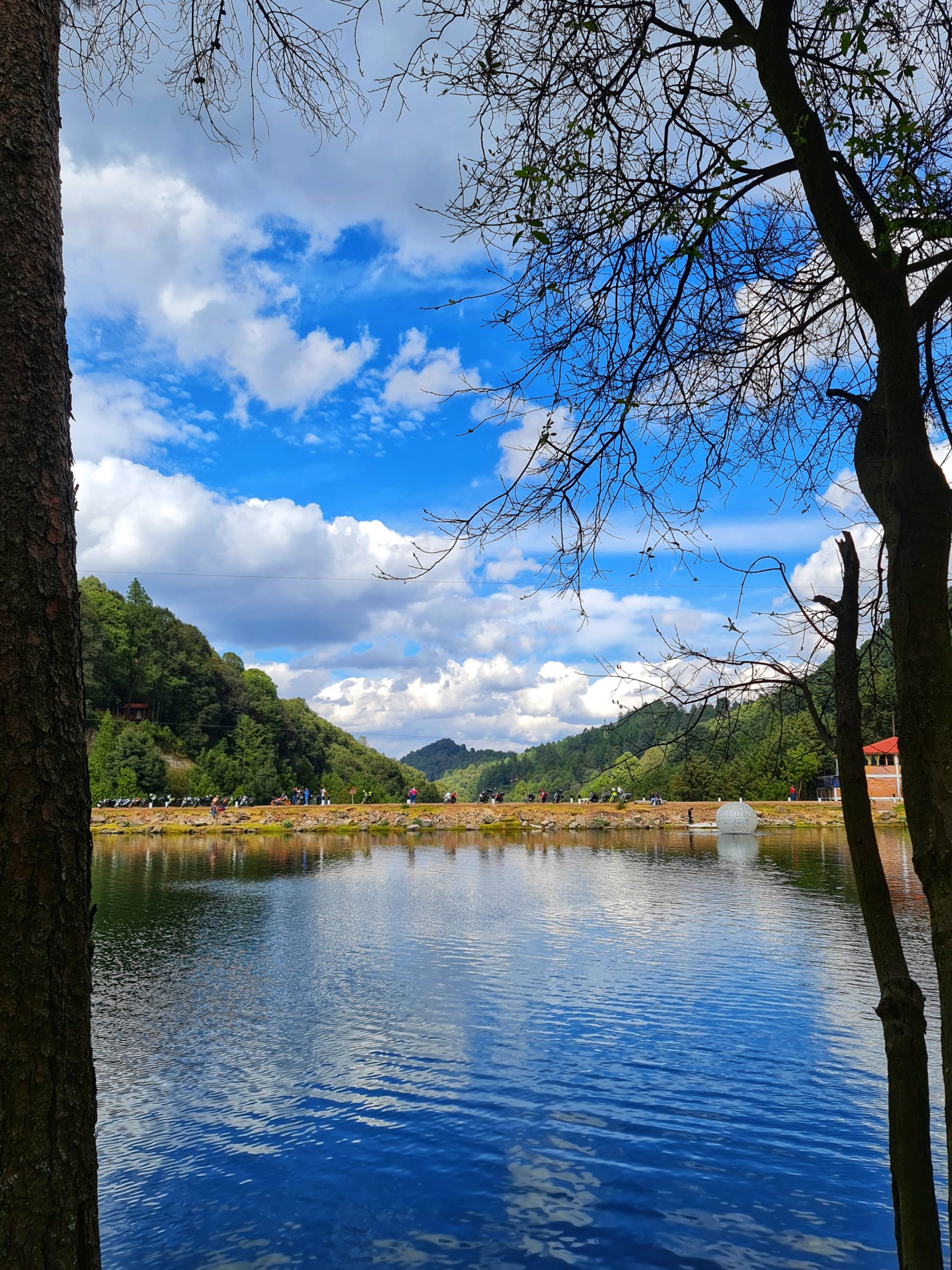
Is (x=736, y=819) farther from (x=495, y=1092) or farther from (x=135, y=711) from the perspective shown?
(x=135, y=711)

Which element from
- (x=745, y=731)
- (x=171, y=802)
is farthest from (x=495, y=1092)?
(x=171, y=802)

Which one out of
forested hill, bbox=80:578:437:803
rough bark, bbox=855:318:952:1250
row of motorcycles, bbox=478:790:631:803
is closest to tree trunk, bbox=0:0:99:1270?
rough bark, bbox=855:318:952:1250

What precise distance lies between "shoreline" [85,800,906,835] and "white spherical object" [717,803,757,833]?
A: 5.72 m

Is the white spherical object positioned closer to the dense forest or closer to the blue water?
the blue water

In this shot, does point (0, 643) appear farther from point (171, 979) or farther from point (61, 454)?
point (171, 979)

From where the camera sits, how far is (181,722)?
325 feet

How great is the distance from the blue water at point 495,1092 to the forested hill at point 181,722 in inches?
2390

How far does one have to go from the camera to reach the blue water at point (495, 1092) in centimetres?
653

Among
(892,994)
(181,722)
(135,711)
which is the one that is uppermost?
(135,711)

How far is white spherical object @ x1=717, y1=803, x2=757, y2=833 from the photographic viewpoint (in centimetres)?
4925

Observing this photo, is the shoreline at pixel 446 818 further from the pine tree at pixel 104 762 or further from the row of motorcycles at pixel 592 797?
the pine tree at pixel 104 762

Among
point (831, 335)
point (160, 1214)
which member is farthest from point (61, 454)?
point (160, 1214)

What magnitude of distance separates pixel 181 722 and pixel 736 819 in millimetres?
71158

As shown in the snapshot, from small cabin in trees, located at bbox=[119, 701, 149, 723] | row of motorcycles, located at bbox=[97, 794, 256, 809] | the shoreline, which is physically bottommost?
the shoreline
